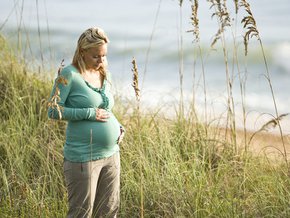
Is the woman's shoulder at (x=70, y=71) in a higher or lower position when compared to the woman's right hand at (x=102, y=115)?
higher

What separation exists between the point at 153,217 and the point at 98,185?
1.73 ft

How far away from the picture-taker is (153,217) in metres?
4.07

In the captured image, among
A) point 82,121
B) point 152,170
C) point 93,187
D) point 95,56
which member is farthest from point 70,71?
point 152,170

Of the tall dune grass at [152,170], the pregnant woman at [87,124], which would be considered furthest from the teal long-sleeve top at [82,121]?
the tall dune grass at [152,170]

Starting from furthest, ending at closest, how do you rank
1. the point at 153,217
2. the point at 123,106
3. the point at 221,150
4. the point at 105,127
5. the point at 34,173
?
the point at 123,106, the point at 221,150, the point at 34,173, the point at 153,217, the point at 105,127

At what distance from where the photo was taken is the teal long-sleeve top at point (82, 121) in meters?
3.54

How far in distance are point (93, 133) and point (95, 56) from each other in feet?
1.57

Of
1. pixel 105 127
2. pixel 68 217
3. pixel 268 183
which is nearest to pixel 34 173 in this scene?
pixel 68 217

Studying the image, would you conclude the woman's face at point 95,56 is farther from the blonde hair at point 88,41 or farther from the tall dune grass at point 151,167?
the tall dune grass at point 151,167

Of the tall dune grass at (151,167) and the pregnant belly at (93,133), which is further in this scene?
the tall dune grass at (151,167)

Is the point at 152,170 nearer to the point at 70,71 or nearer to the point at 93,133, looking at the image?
the point at 93,133

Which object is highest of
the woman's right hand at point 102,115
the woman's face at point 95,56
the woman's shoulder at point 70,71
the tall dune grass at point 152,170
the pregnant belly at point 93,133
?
the woman's face at point 95,56

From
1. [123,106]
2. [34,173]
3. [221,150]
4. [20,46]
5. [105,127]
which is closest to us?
[105,127]

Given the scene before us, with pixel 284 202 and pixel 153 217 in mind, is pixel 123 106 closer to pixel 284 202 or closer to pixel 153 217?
pixel 153 217
